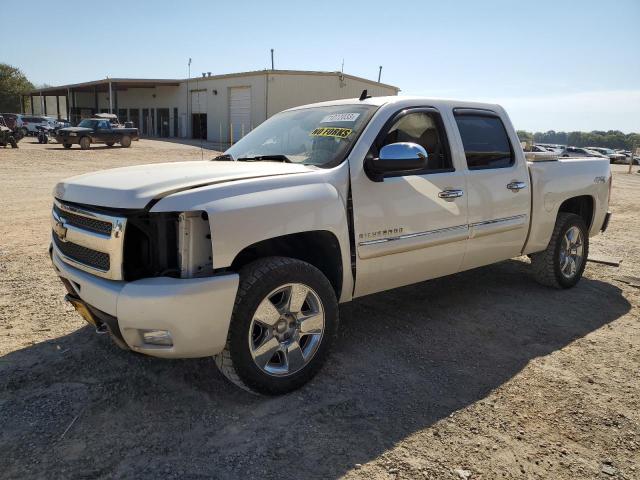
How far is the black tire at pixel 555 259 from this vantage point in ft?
17.6

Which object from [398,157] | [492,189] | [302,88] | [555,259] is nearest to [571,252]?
[555,259]

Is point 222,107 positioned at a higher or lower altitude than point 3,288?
higher

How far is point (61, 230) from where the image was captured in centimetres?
321

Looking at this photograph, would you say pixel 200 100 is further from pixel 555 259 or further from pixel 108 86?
pixel 555 259

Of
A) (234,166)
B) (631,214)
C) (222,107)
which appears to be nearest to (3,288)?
(234,166)

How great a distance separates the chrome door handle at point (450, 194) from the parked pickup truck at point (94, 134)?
27197mm

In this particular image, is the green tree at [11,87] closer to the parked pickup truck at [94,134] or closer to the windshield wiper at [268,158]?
the parked pickup truck at [94,134]

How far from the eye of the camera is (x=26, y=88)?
6912 centimetres

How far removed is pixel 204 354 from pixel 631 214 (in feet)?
38.5

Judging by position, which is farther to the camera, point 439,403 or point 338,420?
point 439,403

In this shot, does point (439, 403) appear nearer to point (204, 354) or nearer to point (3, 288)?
point (204, 354)

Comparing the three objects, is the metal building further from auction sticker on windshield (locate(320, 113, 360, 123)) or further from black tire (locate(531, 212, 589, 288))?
auction sticker on windshield (locate(320, 113, 360, 123))

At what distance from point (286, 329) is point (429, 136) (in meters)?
2.03

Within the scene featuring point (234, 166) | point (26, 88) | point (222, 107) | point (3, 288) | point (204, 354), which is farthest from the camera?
point (26, 88)
